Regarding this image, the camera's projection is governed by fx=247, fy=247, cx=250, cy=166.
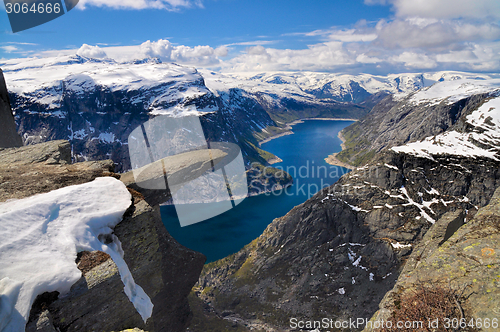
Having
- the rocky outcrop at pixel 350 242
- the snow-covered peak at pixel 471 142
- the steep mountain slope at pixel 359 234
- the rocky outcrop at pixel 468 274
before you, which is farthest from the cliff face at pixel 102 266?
the snow-covered peak at pixel 471 142

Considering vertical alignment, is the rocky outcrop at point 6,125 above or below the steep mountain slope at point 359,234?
above

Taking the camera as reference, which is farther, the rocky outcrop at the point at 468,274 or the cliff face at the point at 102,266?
the cliff face at the point at 102,266

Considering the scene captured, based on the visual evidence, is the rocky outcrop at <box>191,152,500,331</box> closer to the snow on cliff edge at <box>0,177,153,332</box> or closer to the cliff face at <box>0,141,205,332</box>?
the cliff face at <box>0,141,205,332</box>

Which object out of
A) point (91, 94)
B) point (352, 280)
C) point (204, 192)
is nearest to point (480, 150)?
point (352, 280)

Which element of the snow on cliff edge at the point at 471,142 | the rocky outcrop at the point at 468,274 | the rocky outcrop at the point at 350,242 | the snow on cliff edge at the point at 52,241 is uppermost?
the snow on cliff edge at the point at 52,241

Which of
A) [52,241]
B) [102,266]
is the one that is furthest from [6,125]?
[102,266]

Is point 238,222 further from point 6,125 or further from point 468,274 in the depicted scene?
point 468,274

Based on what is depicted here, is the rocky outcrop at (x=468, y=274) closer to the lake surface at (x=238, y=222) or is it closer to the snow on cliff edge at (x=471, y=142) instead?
the snow on cliff edge at (x=471, y=142)
